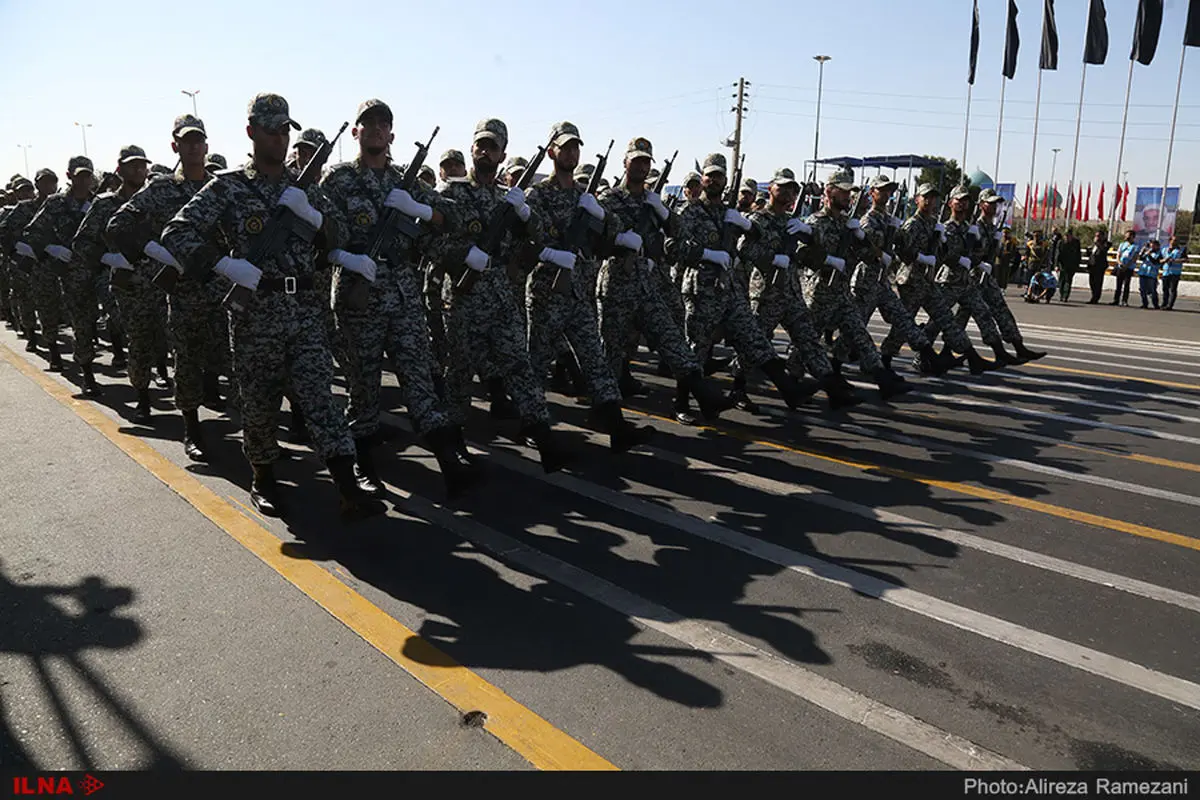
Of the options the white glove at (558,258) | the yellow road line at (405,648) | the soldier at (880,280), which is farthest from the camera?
the soldier at (880,280)

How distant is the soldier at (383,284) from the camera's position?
4.76 meters

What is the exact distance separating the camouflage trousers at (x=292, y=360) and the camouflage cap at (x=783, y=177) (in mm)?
4635

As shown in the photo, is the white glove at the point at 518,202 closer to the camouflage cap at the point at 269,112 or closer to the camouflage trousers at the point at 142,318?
the camouflage cap at the point at 269,112

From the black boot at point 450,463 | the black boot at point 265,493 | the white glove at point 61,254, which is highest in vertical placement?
the white glove at point 61,254

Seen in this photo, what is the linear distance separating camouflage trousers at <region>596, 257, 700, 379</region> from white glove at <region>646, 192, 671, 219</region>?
15.0 inches

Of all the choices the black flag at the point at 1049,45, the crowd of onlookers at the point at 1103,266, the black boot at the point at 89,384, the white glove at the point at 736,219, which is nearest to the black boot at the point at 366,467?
the white glove at the point at 736,219

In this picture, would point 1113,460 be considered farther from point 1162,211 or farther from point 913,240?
point 1162,211

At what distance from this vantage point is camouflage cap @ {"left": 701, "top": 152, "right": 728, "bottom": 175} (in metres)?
6.81

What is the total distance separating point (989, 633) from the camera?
339 centimetres

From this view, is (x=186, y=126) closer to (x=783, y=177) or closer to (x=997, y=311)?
(x=783, y=177)

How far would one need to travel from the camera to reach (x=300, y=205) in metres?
4.28

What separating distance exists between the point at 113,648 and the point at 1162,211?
3426 centimetres

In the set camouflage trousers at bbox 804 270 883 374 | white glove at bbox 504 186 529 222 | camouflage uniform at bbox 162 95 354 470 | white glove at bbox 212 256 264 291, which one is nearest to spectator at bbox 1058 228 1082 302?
camouflage trousers at bbox 804 270 883 374

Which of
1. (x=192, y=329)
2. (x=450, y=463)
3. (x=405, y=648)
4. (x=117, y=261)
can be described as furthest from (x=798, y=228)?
(x=117, y=261)
